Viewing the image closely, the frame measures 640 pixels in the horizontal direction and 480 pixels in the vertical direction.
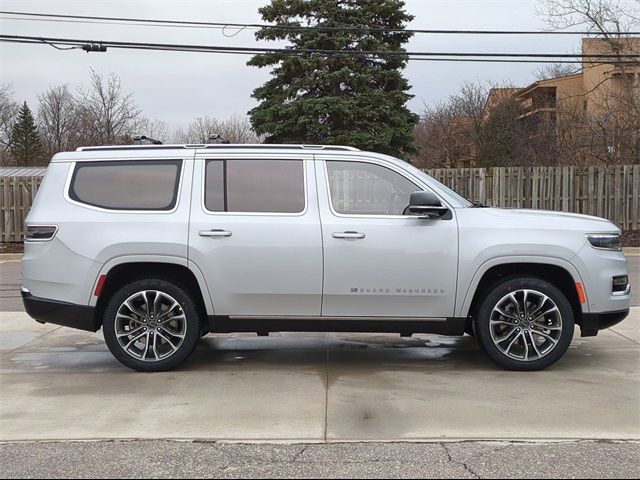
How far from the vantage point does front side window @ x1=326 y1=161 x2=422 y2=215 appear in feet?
17.8

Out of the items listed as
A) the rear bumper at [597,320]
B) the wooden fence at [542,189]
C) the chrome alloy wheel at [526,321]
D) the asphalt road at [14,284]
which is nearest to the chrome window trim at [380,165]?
the chrome alloy wheel at [526,321]

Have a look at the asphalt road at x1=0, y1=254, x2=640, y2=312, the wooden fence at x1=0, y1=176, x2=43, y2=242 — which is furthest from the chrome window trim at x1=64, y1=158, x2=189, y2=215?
the wooden fence at x1=0, y1=176, x2=43, y2=242

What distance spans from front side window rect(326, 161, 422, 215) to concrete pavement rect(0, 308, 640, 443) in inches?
60.7

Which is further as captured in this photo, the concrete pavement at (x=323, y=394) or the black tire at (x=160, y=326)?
the black tire at (x=160, y=326)

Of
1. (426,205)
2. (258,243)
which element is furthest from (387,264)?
(258,243)

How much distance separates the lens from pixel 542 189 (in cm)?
1847

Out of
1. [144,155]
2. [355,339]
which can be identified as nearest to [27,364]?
[144,155]

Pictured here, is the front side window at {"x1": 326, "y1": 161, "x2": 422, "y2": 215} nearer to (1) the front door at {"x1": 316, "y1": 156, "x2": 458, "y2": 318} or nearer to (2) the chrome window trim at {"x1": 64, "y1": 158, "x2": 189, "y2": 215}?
(1) the front door at {"x1": 316, "y1": 156, "x2": 458, "y2": 318}

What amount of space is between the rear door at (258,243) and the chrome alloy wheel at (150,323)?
410mm

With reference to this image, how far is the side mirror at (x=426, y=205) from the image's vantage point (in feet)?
16.9

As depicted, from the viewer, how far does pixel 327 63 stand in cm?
2317

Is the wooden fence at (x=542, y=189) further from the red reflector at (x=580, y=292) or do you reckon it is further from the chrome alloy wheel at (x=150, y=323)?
the chrome alloy wheel at (x=150, y=323)

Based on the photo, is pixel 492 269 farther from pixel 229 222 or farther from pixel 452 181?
pixel 452 181

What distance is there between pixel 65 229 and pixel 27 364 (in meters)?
1.62
